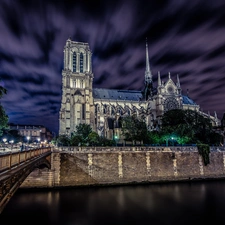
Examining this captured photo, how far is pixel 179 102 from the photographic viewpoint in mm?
72250

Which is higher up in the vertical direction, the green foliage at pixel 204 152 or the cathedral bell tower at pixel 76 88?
the cathedral bell tower at pixel 76 88

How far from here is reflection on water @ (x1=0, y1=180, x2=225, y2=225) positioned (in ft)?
51.8

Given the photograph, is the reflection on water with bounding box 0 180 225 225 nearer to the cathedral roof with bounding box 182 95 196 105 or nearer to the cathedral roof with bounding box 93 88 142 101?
the cathedral roof with bounding box 93 88 142 101

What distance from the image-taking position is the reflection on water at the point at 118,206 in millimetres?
15781

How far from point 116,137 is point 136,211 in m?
31.4

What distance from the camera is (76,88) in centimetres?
6831

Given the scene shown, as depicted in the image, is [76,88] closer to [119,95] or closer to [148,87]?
[119,95]

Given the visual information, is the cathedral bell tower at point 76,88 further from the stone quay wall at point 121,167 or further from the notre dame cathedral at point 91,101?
the stone quay wall at point 121,167

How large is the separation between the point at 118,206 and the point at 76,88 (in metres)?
54.2

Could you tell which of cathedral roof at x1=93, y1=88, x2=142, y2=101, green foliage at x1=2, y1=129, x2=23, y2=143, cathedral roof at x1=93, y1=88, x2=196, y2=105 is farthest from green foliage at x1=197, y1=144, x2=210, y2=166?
green foliage at x1=2, y1=129, x2=23, y2=143

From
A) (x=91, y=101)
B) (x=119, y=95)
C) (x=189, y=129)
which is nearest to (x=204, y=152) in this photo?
(x=189, y=129)

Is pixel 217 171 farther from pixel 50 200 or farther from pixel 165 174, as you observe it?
pixel 50 200

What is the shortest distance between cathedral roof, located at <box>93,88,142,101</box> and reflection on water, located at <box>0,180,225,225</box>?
56.8 m

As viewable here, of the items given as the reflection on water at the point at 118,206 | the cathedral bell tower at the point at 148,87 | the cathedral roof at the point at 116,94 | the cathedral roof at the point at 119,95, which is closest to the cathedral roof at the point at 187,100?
the cathedral roof at the point at 119,95
